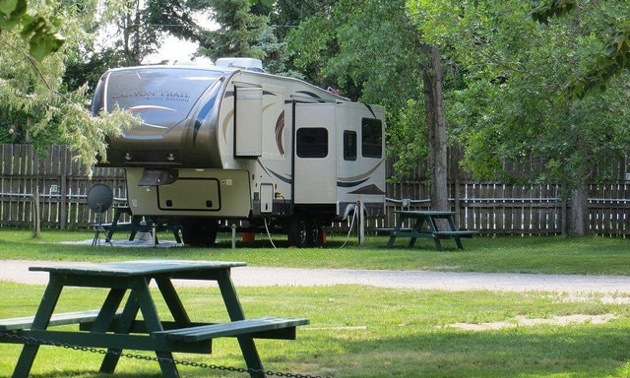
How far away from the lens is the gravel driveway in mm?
16234

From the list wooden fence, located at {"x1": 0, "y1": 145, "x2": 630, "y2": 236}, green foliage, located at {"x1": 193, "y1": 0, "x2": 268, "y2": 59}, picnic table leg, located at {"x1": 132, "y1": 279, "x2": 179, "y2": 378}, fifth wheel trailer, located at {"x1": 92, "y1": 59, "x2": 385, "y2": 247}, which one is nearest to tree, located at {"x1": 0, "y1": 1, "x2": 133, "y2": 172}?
fifth wheel trailer, located at {"x1": 92, "y1": 59, "x2": 385, "y2": 247}

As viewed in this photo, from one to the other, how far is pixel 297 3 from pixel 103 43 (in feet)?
24.9

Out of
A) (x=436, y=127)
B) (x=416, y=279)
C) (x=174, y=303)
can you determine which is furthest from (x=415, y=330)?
(x=436, y=127)

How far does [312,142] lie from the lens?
1010 inches

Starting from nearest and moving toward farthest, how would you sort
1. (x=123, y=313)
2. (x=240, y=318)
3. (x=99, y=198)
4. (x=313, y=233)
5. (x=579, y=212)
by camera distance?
(x=123, y=313) < (x=240, y=318) < (x=99, y=198) < (x=313, y=233) < (x=579, y=212)

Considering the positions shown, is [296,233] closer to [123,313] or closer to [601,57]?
[601,57]

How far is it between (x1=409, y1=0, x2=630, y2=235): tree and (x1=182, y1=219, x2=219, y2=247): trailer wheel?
5.74m

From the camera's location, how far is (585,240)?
26.7 meters

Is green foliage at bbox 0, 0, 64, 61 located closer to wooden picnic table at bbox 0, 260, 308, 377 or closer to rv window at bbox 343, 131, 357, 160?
wooden picnic table at bbox 0, 260, 308, 377

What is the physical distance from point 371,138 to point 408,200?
189 cm

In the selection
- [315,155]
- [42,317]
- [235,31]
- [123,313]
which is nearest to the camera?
[42,317]

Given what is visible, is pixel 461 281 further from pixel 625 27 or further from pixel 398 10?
Answer: pixel 398 10

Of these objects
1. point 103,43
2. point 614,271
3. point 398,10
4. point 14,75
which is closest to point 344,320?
point 614,271

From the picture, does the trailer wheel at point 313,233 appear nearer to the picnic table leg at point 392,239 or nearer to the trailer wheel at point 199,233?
the picnic table leg at point 392,239
